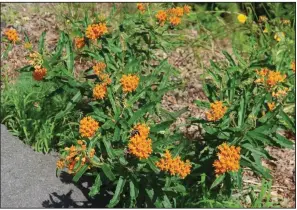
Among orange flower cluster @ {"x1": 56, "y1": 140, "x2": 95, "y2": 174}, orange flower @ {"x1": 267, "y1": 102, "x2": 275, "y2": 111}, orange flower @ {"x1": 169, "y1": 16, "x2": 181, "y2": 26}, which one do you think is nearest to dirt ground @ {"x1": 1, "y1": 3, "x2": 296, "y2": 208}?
orange flower @ {"x1": 267, "y1": 102, "x2": 275, "y2": 111}

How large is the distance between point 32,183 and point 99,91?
128 cm

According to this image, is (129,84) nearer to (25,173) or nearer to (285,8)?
(25,173)

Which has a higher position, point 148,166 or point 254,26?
point 254,26

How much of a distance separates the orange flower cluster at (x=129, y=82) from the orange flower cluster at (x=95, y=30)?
37 centimetres

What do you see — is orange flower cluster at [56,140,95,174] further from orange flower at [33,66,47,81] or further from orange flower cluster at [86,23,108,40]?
orange flower cluster at [86,23,108,40]

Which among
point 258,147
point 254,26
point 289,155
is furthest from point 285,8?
point 258,147

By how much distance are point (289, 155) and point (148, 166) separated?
1.70 metres

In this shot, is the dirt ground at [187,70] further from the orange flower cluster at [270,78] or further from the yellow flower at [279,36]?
the orange flower cluster at [270,78]

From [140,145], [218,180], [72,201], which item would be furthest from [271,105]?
[72,201]

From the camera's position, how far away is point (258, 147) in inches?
112

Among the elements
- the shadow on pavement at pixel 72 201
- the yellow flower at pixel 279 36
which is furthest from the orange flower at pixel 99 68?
the yellow flower at pixel 279 36

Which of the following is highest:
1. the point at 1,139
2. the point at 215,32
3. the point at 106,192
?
the point at 215,32

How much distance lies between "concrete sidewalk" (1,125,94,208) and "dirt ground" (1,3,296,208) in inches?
39.6

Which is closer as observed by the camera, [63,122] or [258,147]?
[258,147]
